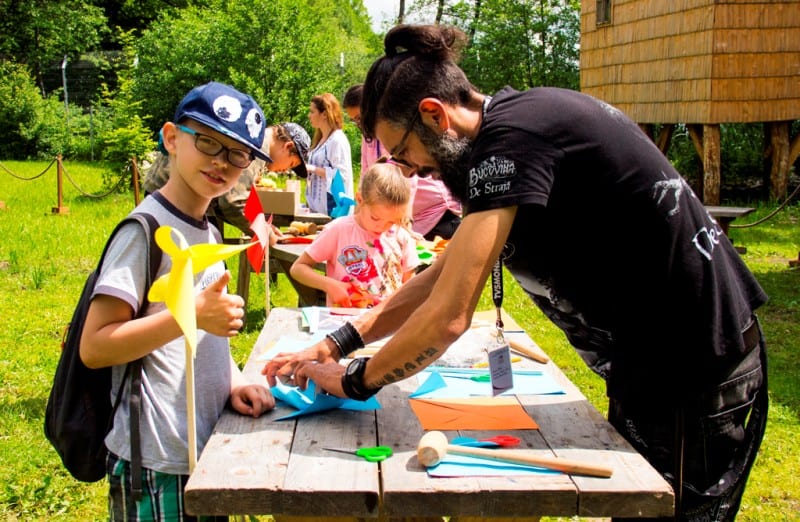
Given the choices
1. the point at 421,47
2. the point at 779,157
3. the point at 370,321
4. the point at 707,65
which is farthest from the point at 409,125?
the point at 779,157

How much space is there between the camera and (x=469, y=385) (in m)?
2.41

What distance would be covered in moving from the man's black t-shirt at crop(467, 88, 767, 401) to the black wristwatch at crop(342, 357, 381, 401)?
0.48 meters

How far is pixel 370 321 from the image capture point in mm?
2455

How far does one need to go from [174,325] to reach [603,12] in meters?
13.8

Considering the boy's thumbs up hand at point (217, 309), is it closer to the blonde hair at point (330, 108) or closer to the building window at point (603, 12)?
the blonde hair at point (330, 108)

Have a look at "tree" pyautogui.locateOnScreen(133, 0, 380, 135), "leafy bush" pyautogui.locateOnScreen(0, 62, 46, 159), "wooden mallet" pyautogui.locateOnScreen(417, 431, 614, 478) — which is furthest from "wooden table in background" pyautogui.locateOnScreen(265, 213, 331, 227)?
"leafy bush" pyautogui.locateOnScreen(0, 62, 46, 159)

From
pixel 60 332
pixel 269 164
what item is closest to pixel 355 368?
pixel 269 164

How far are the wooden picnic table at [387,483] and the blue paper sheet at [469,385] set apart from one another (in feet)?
1.09

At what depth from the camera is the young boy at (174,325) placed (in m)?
1.80

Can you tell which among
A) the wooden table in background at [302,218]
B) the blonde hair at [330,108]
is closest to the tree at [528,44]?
the blonde hair at [330,108]

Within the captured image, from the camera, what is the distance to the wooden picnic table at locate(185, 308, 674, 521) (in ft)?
5.33

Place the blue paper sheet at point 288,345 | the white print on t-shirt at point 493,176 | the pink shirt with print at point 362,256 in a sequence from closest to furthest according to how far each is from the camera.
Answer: the white print on t-shirt at point 493,176, the blue paper sheet at point 288,345, the pink shirt with print at point 362,256

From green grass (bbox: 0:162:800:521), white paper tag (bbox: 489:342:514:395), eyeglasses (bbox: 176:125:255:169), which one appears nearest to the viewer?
eyeglasses (bbox: 176:125:255:169)

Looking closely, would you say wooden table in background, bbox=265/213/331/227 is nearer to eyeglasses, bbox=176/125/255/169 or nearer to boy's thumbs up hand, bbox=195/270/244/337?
eyeglasses, bbox=176/125/255/169
